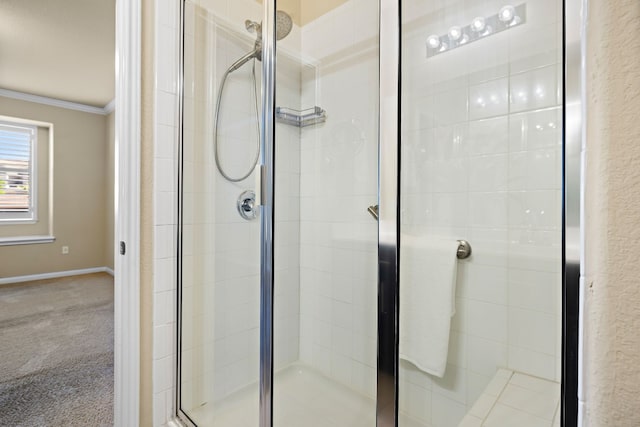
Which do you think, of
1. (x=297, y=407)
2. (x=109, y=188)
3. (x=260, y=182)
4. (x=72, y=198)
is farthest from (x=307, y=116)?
(x=72, y=198)

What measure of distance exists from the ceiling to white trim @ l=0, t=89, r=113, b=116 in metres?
0.08

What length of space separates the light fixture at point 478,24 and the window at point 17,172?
538cm

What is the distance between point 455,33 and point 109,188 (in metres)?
5.08

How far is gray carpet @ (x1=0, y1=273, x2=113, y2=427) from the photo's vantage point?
1542 millimetres

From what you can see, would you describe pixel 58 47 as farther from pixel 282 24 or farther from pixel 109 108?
pixel 282 24

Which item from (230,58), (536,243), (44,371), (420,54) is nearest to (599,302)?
(536,243)

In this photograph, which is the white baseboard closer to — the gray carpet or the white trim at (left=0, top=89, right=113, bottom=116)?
the gray carpet

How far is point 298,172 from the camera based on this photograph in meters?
1.68

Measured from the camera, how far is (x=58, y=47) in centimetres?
288

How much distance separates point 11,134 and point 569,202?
5771mm

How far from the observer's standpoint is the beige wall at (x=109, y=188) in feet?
15.1

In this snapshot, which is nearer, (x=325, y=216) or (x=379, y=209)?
(x=379, y=209)

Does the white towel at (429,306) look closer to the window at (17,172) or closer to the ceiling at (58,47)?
the ceiling at (58,47)

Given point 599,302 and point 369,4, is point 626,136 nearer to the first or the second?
point 599,302
